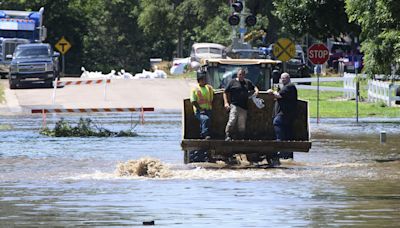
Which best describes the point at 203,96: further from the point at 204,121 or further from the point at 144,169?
the point at 144,169

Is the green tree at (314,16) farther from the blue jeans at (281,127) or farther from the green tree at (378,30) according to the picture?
the blue jeans at (281,127)

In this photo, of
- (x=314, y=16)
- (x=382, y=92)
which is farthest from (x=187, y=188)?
(x=382, y=92)

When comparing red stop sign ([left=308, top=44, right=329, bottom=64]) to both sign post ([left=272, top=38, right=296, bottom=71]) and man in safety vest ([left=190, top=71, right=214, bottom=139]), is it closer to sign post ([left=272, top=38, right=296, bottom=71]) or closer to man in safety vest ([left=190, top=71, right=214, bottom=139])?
sign post ([left=272, top=38, right=296, bottom=71])

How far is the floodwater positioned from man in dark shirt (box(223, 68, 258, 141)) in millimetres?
1192

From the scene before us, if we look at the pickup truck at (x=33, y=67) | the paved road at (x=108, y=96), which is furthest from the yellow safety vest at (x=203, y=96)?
the pickup truck at (x=33, y=67)

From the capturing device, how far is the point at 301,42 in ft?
276

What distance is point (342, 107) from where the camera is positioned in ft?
158

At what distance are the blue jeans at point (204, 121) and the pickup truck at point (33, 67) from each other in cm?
3454

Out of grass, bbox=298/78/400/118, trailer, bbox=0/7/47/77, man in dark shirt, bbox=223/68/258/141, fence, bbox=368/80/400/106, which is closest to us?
man in dark shirt, bbox=223/68/258/141

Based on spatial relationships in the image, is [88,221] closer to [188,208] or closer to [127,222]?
[127,222]

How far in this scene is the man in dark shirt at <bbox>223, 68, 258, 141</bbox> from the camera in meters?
23.6

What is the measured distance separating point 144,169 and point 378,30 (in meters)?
12.6

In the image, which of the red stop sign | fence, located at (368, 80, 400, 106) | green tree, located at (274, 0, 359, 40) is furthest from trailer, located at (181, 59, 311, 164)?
fence, located at (368, 80, 400, 106)

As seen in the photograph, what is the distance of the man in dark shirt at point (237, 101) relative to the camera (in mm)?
23562
